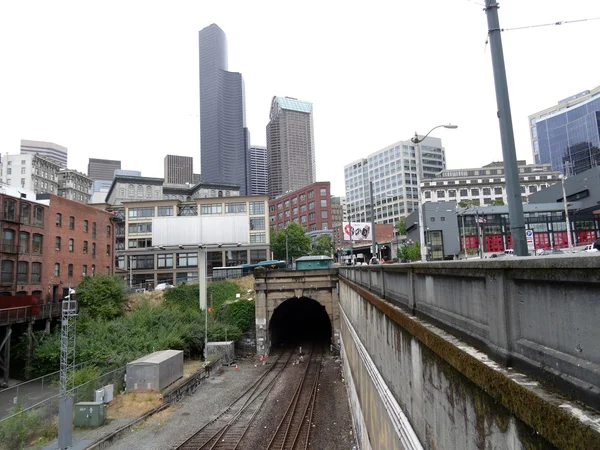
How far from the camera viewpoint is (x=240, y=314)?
44.8 metres

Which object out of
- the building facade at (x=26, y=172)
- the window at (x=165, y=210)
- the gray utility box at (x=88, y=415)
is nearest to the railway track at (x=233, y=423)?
the gray utility box at (x=88, y=415)

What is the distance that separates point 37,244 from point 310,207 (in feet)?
290

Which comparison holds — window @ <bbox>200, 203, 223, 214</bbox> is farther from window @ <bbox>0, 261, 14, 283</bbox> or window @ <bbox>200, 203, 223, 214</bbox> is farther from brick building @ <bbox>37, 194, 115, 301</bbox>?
window @ <bbox>0, 261, 14, 283</bbox>

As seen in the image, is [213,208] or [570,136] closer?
[213,208]

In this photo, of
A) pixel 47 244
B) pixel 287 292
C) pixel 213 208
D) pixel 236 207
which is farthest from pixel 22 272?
pixel 236 207

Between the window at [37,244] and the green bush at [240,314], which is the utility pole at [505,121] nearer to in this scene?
the green bush at [240,314]

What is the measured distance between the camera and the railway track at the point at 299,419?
1936 cm

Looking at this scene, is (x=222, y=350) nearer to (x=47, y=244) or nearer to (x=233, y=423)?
(x=233, y=423)

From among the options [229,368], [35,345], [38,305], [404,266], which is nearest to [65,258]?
[38,305]

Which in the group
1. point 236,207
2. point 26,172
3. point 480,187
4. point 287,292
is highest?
point 26,172

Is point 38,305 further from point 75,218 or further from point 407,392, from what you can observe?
point 407,392

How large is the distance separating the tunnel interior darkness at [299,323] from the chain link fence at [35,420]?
22421mm

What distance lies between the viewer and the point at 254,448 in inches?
747

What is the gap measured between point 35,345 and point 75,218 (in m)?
17.3
